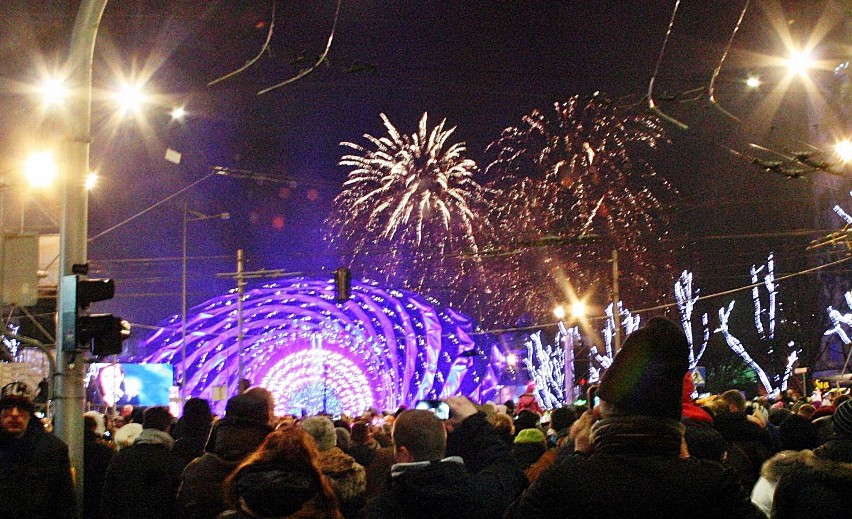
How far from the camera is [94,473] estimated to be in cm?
1091

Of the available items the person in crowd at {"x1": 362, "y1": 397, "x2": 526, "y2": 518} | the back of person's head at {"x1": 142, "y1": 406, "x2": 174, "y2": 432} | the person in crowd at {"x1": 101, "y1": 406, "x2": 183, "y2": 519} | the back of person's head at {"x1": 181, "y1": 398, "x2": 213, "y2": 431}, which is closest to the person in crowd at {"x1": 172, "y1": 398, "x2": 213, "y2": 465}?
the back of person's head at {"x1": 181, "y1": 398, "x2": 213, "y2": 431}

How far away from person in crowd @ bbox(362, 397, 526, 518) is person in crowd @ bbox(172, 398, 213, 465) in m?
3.85

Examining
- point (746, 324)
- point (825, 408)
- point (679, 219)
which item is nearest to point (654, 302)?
point (679, 219)

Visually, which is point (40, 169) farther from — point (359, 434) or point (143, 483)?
point (143, 483)

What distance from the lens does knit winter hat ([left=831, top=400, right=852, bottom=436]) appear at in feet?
19.9

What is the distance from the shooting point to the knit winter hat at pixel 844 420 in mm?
6062

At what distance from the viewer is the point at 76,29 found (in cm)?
1159

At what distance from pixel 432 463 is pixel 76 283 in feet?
23.9

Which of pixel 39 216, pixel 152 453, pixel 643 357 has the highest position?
pixel 39 216

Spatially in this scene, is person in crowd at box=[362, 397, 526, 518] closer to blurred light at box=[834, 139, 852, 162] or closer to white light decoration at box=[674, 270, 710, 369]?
blurred light at box=[834, 139, 852, 162]

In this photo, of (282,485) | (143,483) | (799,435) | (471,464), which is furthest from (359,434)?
(282,485)

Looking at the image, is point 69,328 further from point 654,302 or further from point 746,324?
point 746,324

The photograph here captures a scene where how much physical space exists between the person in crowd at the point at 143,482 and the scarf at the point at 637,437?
547 cm

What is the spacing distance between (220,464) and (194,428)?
3063 mm
